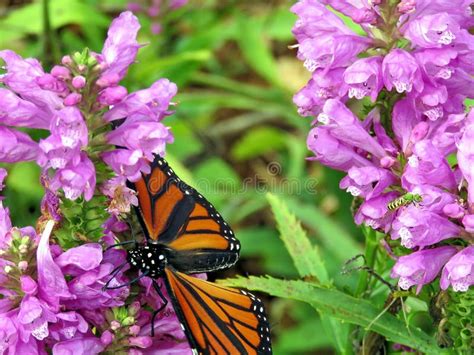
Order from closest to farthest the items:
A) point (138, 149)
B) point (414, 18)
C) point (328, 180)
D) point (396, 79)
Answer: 1. point (138, 149)
2. point (396, 79)
3. point (414, 18)
4. point (328, 180)

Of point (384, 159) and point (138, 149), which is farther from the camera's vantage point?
point (384, 159)

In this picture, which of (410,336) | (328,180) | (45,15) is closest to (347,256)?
(328,180)

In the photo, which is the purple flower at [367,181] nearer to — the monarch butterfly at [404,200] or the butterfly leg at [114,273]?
the monarch butterfly at [404,200]

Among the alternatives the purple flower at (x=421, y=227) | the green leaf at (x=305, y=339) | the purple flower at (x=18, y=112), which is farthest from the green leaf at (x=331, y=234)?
the purple flower at (x=18, y=112)

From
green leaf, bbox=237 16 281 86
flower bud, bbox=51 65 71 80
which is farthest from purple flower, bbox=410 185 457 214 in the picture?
green leaf, bbox=237 16 281 86

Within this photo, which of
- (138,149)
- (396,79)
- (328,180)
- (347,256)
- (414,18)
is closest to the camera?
(138,149)

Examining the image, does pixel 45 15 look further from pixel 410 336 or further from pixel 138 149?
pixel 410 336
